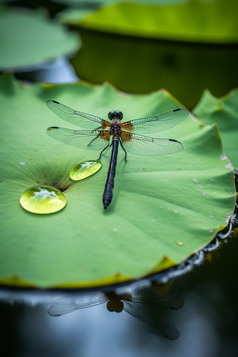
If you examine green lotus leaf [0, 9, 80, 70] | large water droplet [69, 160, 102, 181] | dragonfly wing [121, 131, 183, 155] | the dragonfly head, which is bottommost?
large water droplet [69, 160, 102, 181]

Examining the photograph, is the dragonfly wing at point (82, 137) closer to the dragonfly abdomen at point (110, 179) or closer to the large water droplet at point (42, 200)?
the dragonfly abdomen at point (110, 179)

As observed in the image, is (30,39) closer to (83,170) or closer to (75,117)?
(75,117)

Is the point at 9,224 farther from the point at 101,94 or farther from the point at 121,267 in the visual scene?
the point at 101,94

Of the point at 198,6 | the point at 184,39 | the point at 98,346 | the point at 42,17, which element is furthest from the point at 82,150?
the point at 42,17

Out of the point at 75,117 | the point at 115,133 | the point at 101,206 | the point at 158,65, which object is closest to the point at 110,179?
the point at 101,206

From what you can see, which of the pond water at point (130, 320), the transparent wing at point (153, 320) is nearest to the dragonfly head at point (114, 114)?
the pond water at point (130, 320)

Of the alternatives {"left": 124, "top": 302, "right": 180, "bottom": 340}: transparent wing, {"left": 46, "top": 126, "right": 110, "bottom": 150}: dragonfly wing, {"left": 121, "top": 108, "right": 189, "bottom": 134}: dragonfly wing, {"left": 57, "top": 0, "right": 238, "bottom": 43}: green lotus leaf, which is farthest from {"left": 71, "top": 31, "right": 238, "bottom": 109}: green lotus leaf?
{"left": 124, "top": 302, "right": 180, "bottom": 340}: transparent wing

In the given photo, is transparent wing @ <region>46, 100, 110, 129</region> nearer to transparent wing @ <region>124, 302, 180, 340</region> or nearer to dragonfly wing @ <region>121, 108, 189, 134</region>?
dragonfly wing @ <region>121, 108, 189, 134</region>
